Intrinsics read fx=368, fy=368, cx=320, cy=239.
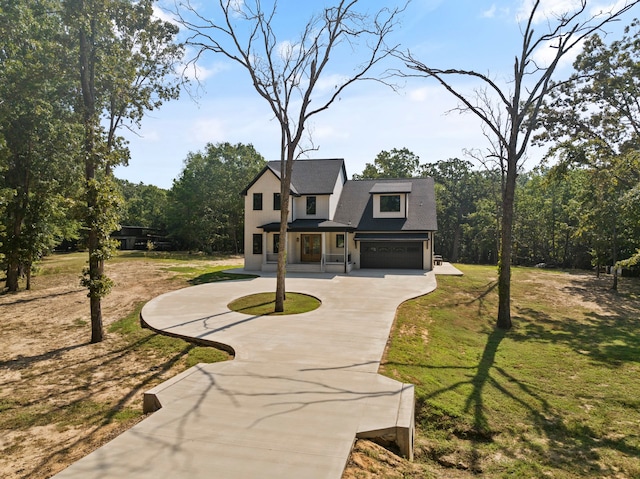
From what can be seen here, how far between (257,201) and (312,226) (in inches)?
176

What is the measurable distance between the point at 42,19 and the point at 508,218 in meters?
18.5

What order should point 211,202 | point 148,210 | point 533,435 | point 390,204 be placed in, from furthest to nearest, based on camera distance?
point 148,210, point 211,202, point 390,204, point 533,435

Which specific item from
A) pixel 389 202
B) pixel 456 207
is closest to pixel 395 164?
pixel 456 207

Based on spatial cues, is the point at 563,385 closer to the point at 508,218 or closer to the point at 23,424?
the point at 508,218

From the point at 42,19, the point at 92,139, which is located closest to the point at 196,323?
the point at 92,139

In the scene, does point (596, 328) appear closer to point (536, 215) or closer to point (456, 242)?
point (536, 215)

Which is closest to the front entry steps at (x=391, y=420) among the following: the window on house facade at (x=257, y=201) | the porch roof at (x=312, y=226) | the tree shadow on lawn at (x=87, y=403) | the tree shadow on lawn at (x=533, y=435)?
the tree shadow on lawn at (x=533, y=435)

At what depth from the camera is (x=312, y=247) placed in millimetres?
24406

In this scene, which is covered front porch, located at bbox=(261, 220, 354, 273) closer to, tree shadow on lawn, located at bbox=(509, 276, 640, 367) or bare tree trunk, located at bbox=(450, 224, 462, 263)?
tree shadow on lawn, located at bbox=(509, 276, 640, 367)

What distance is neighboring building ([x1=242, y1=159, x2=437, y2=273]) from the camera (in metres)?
23.4

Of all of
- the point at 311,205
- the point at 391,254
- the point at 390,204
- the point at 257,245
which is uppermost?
the point at 390,204

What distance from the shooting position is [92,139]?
10320 mm

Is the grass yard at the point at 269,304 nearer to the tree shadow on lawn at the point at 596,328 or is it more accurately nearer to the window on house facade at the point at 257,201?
the tree shadow on lawn at the point at 596,328

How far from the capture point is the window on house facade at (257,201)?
24.5m
